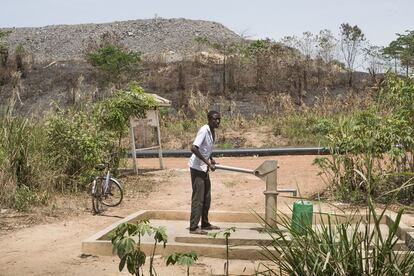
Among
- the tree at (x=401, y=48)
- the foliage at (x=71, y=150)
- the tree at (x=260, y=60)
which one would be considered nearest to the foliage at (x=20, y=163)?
the foliage at (x=71, y=150)

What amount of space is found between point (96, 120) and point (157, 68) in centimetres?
2000

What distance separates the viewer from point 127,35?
46.8 m

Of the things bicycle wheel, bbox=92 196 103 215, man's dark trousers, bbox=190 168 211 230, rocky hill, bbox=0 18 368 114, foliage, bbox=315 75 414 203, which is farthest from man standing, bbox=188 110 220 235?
rocky hill, bbox=0 18 368 114

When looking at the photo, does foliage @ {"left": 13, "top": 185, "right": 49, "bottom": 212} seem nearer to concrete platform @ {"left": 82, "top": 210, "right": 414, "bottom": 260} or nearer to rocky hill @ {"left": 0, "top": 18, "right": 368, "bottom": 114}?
Result: concrete platform @ {"left": 82, "top": 210, "right": 414, "bottom": 260}

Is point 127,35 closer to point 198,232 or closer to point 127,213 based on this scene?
point 127,213

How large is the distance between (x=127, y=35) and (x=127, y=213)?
39.4 m

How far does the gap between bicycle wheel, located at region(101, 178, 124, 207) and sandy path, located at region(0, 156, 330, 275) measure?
6.1 inches

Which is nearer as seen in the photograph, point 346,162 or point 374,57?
point 346,162

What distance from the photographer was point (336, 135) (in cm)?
988

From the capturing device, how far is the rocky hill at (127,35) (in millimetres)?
43281

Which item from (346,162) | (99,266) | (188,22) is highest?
(188,22)

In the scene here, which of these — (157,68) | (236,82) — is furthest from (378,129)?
(157,68)

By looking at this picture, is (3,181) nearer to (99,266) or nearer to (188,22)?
(99,266)

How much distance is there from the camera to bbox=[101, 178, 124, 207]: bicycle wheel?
9.11 meters
